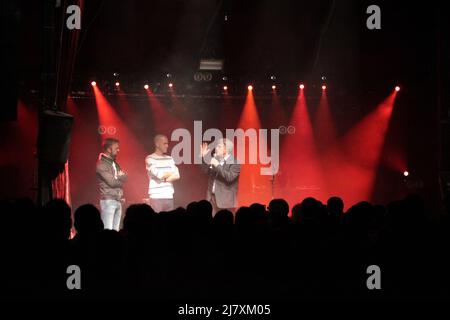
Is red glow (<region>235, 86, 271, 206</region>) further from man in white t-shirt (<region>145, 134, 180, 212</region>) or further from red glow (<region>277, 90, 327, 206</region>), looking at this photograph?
man in white t-shirt (<region>145, 134, 180, 212</region>)

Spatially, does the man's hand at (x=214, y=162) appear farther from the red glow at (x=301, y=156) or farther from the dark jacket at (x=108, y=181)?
the red glow at (x=301, y=156)

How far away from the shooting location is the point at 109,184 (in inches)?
278

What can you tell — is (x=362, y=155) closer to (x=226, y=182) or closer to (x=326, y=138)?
(x=326, y=138)

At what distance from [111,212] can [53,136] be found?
1.88m

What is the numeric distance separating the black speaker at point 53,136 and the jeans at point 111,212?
1.59m

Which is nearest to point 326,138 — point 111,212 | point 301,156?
point 301,156

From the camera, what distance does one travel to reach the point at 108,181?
7070 millimetres

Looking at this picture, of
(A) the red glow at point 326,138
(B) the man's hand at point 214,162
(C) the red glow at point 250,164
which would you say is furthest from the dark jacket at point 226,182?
(A) the red glow at point 326,138

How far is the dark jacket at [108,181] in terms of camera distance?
7094mm

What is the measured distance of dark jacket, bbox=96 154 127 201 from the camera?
23.3 feet

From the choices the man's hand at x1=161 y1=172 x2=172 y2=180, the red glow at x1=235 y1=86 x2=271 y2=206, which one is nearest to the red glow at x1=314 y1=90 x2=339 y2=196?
the red glow at x1=235 y1=86 x2=271 y2=206

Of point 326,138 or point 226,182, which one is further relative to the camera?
point 326,138

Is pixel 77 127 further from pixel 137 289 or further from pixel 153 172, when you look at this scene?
pixel 137 289
